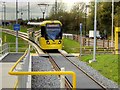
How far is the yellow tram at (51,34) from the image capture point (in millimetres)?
36812

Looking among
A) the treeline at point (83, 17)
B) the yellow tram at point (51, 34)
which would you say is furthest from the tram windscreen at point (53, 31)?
the treeline at point (83, 17)

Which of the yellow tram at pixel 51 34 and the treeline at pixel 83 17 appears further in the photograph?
the treeline at pixel 83 17

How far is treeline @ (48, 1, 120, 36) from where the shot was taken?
73294 millimetres

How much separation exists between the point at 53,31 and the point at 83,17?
5126cm

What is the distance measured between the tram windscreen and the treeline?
35071 millimetres

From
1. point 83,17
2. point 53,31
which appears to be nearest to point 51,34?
point 53,31

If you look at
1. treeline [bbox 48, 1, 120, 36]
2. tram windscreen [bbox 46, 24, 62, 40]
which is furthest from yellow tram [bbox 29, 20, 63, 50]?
treeline [bbox 48, 1, 120, 36]

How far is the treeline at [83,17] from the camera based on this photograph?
240 feet

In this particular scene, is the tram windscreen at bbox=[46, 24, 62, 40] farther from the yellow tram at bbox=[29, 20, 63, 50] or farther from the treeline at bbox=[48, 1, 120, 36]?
the treeline at bbox=[48, 1, 120, 36]

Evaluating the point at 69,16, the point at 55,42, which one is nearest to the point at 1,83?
the point at 55,42

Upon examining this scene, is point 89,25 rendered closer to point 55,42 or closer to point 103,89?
point 55,42

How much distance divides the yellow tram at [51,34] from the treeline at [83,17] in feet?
115

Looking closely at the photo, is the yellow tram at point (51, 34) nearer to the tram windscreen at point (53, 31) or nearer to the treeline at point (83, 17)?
the tram windscreen at point (53, 31)

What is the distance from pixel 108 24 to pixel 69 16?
51.7 feet
